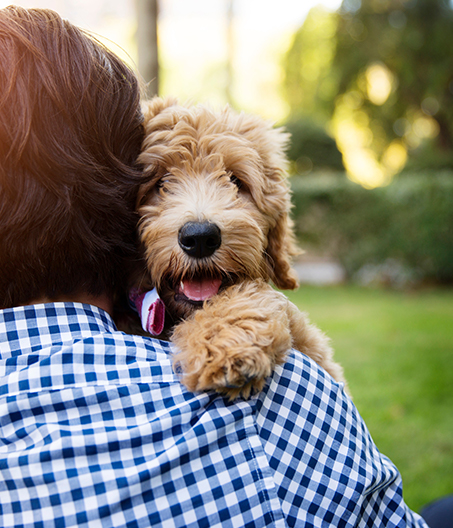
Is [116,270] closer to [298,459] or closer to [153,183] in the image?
[153,183]

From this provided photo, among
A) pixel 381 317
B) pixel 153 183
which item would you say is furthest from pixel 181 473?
pixel 381 317

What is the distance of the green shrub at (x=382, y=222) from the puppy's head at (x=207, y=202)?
31.9 ft

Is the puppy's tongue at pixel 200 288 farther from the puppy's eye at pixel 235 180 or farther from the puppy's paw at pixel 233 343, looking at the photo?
the puppy's eye at pixel 235 180

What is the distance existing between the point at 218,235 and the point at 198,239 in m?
0.09

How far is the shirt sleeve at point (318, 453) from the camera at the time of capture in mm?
1319

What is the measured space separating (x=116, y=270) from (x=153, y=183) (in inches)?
20.2

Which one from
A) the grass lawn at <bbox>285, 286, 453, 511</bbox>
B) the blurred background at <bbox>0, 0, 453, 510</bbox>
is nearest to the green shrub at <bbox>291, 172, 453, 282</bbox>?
the blurred background at <bbox>0, 0, 453, 510</bbox>

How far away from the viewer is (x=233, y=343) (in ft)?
4.82

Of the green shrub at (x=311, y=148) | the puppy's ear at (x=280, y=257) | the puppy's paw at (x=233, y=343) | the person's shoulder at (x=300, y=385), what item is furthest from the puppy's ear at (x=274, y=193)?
the green shrub at (x=311, y=148)

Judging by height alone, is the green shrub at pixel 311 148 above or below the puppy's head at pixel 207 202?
below

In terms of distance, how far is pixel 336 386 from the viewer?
1495 mm

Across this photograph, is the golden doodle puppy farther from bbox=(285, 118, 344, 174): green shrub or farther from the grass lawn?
bbox=(285, 118, 344, 174): green shrub

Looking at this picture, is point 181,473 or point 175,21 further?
point 175,21

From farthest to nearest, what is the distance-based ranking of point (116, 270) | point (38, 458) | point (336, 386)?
point (116, 270) → point (336, 386) → point (38, 458)
